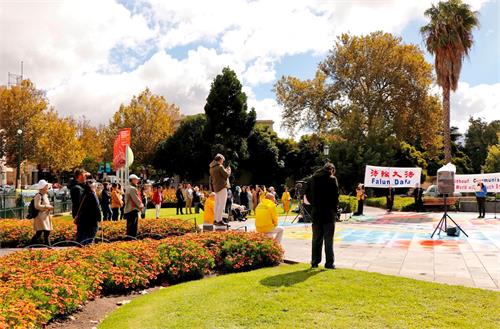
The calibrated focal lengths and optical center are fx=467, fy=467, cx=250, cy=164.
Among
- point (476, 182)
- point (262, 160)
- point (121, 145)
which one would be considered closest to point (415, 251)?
point (121, 145)

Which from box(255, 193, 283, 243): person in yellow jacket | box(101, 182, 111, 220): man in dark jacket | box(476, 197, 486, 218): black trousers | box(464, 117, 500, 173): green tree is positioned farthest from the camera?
box(464, 117, 500, 173): green tree

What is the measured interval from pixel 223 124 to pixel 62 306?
42475 millimetres

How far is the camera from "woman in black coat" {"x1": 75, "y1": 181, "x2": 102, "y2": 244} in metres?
9.28

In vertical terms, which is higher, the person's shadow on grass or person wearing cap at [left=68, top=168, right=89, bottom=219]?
person wearing cap at [left=68, top=168, right=89, bottom=219]

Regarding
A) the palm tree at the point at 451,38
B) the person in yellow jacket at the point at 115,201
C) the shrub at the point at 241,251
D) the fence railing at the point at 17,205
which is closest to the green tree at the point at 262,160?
the palm tree at the point at 451,38

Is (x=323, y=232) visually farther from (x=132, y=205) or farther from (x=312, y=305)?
(x=132, y=205)

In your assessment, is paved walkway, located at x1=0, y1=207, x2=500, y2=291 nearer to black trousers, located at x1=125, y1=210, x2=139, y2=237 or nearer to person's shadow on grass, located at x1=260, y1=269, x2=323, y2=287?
person's shadow on grass, located at x1=260, y1=269, x2=323, y2=287

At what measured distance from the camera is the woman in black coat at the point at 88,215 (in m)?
9.28

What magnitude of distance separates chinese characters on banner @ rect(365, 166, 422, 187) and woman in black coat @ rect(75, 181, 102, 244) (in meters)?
17.8

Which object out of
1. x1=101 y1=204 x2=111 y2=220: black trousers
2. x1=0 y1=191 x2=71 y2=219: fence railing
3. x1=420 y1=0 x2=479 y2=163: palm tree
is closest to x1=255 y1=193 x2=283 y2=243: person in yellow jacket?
x1=101 y1=204 x2=111 y2=220: black trousers

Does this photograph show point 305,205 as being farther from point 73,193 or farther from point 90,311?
point 90,311

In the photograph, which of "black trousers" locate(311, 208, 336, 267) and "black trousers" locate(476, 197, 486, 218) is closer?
"black trousers" locate(311, 208, 336, 267)

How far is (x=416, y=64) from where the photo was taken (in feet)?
134

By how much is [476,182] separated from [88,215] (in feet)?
75.3
